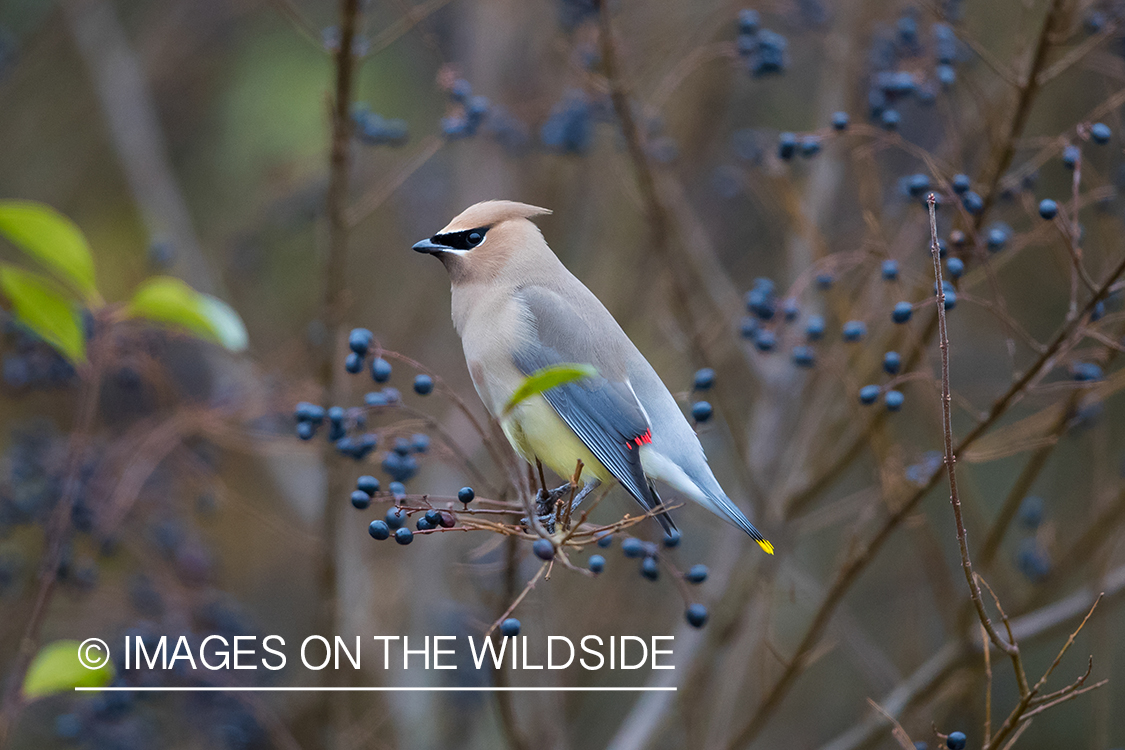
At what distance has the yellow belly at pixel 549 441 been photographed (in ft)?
6.21

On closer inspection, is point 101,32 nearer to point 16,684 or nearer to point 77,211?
point 77,211

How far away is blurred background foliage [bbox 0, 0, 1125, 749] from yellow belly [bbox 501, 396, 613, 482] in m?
0.22

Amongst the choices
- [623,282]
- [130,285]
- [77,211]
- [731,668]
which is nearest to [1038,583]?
[731,668]

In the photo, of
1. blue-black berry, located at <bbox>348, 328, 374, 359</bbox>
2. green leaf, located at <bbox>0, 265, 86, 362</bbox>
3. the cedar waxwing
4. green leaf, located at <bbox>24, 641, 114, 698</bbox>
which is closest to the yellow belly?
the cedar waxwing

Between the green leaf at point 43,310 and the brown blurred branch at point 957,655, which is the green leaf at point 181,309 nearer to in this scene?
the green leaf at point 43,310

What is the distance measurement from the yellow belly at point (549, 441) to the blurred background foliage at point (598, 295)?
0.22m

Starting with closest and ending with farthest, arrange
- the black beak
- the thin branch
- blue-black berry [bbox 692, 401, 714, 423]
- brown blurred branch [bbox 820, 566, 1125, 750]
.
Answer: the thin branch
the black beak
blue-black berry [bbox 692, 401, 714, 423]
brown blurred branch [bbox 820, 566, 1125, 750]

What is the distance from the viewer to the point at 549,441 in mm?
1925

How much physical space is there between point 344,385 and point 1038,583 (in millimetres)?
2150

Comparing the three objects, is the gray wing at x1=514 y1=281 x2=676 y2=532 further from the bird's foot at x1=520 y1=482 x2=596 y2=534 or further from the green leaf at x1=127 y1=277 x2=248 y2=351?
the green leaf at x1=127 y1=277 x2=248 y2=351

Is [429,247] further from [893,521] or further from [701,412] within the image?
[893,521]

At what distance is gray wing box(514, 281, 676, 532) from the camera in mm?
1828

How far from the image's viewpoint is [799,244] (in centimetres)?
382

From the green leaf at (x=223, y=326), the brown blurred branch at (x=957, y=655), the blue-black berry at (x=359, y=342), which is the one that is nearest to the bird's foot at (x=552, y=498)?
the blue-black berry at (x=359, y=342)
